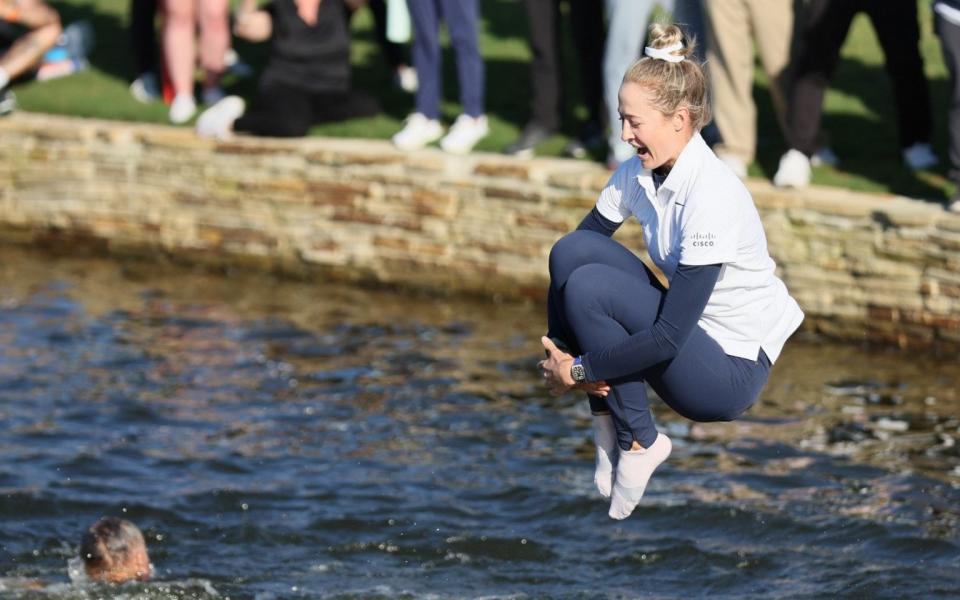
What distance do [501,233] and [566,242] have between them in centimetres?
716

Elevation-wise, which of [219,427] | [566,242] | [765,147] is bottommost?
[219,427]

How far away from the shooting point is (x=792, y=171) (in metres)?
13.0

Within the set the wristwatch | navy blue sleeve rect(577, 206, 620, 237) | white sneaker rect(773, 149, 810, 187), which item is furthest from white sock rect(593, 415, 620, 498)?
white sneaker rect(773, 149, 810, 187)

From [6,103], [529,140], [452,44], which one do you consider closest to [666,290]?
[529,140]

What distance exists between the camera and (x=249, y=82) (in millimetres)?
16953

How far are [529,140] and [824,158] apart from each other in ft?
7.64

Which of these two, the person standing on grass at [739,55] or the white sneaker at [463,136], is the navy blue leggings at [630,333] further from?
the white sneaker at [463,136]

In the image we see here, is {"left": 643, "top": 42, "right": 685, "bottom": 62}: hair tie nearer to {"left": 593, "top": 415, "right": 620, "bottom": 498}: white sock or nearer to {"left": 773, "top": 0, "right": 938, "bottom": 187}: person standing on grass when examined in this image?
{"left": 593, "top": 415, "right": 620, "bottom": 498}: white sock

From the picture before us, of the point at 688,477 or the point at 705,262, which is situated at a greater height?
the point at 705,262

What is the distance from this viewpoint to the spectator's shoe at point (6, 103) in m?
16.6

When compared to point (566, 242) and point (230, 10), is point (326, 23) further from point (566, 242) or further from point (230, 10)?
point (566, 242)

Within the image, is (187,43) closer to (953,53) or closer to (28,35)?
(28,35)

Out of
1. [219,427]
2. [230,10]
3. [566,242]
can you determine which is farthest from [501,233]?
[566,242]

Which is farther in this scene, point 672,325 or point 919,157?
point 919,157
